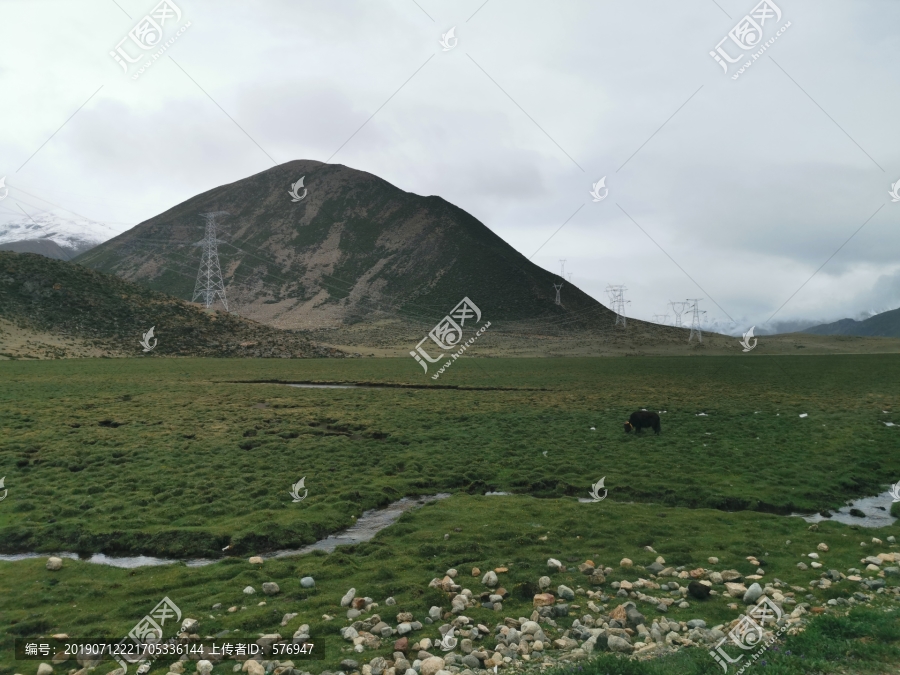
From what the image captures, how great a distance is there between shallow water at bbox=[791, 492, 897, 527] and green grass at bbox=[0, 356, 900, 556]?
1.36ft

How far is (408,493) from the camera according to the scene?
640 inches

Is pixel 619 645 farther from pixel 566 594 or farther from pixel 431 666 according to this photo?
pixel 431 666

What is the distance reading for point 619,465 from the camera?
18.8 meters

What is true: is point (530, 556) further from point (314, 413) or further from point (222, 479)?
point (314, 413)

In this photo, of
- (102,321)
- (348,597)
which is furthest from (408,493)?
(102,321)

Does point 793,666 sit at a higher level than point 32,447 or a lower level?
lower

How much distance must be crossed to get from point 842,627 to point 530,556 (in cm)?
506

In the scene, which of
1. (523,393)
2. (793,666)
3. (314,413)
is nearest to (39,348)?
(314,413)

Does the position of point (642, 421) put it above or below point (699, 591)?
above

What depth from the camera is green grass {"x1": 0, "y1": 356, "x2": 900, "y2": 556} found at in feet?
44.3

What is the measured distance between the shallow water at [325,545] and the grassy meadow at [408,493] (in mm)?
284

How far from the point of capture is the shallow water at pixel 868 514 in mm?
13383

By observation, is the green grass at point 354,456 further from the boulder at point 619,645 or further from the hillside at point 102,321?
the hillside at point 102,321

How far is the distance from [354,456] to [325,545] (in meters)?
8.60
